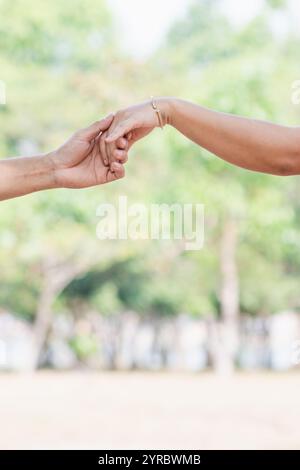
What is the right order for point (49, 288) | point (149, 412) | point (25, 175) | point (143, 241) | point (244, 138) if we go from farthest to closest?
point (49, 288)
point (143, 241)
point (149, 412)
point (25, 175)
point (244, 138)

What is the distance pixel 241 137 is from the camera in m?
1.41

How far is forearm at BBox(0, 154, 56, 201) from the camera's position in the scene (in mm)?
1538

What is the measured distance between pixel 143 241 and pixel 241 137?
31.8 feet

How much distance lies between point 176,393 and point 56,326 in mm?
3452

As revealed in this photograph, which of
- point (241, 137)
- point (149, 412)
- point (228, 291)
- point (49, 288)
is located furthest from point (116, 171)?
point (49, 288)

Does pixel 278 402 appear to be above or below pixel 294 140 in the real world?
above

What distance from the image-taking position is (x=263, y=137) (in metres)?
1.41

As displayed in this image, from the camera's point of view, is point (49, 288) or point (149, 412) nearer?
point (149, 412)

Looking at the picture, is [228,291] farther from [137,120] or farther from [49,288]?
[137,120]

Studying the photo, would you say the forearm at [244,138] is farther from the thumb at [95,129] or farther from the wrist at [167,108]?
the thumb at [95,129]

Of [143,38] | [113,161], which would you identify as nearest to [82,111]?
[143,38]

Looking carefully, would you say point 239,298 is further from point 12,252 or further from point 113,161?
Answer: point 113,161

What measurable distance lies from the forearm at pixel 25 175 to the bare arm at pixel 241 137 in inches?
9.7

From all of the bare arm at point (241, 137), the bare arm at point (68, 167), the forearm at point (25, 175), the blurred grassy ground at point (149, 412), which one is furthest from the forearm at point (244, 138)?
the blurred grassy ground at point (149, 412)
